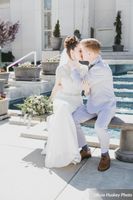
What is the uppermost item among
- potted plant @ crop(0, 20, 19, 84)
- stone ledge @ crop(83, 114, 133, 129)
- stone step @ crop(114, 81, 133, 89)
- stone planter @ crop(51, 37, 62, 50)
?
potted plant @ crop(0, 20, 19, 84)

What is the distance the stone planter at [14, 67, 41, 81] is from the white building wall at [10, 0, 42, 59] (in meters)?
6.06

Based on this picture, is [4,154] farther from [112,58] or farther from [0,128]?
[112,58]

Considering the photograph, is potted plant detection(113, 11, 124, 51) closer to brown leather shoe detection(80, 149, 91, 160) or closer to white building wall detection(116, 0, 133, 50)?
white building wall detection(116, 0, 133, 50)

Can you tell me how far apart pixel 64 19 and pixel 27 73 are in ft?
21.4

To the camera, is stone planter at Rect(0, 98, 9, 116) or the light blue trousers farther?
stone planter at Rect(0, 98, 9, 116)

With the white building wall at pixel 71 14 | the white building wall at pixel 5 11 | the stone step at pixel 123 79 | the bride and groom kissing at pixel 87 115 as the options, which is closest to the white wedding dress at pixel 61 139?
the bride and groom kissing at pixel 87 115

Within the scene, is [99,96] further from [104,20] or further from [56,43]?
[104,20]

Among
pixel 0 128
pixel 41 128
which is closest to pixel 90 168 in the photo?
pixel 41 128

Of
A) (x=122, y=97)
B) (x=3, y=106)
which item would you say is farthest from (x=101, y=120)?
(x=122, y=97)

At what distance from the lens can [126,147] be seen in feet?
11.5

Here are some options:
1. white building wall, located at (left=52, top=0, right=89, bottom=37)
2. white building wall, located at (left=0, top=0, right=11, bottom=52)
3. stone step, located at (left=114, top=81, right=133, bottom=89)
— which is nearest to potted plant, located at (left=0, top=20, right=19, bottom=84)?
white building wall, located at (left=0, top=0, right=11, bottom=52)

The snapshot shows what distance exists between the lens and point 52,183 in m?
2.97

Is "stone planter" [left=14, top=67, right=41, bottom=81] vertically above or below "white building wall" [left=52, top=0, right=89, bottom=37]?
below

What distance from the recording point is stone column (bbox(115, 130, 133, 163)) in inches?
136
